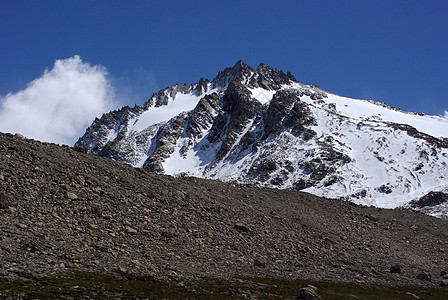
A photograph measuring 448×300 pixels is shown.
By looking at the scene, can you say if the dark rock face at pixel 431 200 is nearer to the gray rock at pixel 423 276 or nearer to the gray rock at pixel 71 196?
the gray rock at pixel 423 276

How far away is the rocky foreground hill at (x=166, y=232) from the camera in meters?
20.1

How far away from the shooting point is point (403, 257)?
3666cm

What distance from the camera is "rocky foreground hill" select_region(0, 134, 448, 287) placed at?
65.8 feet

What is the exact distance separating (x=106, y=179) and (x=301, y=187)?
3998 inches

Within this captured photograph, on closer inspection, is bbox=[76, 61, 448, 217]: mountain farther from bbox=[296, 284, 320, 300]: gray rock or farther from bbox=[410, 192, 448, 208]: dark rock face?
bbox=[296, 284, 320, 300]: gray rock

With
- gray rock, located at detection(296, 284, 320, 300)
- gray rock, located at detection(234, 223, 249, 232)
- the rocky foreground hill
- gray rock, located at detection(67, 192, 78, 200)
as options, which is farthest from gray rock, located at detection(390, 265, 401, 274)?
gray rock, located at detection(67, 192, 78, 200)

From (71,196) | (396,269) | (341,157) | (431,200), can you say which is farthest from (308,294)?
(341,157)

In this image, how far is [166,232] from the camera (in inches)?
1051

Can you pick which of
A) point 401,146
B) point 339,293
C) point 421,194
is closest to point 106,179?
point 339,293

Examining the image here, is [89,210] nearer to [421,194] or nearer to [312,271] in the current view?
[312,271]

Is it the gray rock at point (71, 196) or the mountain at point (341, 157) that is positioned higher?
the mountain at point (341, 157)

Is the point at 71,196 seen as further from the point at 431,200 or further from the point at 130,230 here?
the point at 431,200

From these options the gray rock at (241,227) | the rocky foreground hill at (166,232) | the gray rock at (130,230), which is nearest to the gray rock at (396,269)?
the rocky foreground hill at (166,232)

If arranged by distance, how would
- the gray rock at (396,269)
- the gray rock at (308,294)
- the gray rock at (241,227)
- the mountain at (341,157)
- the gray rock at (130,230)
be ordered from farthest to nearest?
the mountain at (341,157) < the gray rock at (241,227) < the gray rock at (396,269) < the gray rock at (130,230) < the gray rock at (308,294)
